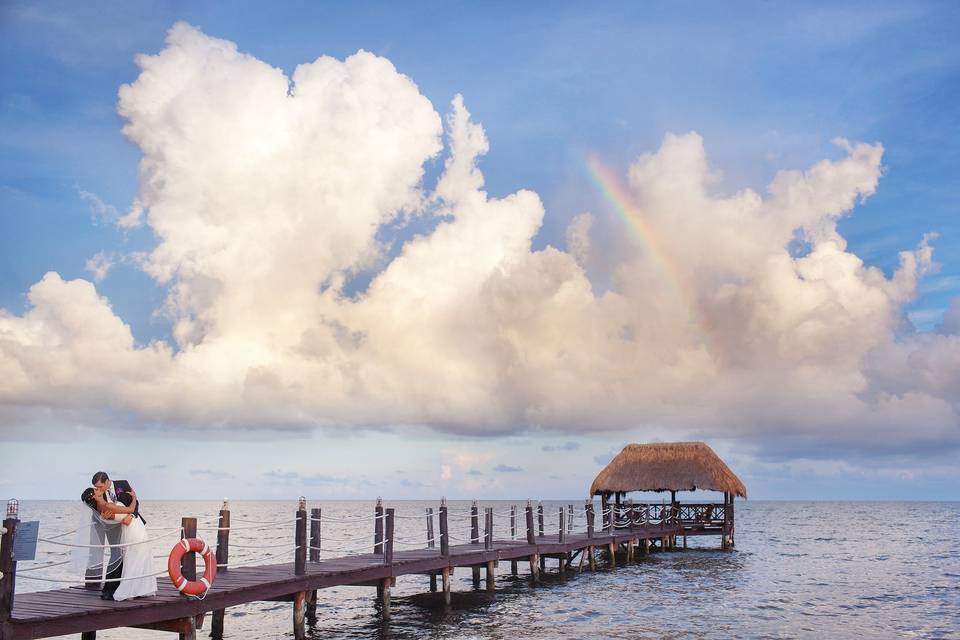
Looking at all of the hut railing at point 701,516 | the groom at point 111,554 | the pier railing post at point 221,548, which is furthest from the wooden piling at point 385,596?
the hut railing at point 701,516

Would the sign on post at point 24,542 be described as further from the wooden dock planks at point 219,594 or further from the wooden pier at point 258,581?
the wooden dock planks at point 219,594

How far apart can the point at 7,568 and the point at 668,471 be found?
3750 centimetres

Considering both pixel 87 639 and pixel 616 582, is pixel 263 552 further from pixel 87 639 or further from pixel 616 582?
pixel 87 639

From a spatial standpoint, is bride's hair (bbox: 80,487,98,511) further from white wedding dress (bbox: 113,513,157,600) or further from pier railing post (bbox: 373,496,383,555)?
pier railing post (bbox: 373,496,383,555)

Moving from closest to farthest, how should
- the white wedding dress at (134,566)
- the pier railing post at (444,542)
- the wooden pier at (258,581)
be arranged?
1. the wooden pier at (258,581)
2. the white wedding dress at (134,566)
3. the pier railing post at (444,542)

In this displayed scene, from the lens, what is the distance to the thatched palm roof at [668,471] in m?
42.9

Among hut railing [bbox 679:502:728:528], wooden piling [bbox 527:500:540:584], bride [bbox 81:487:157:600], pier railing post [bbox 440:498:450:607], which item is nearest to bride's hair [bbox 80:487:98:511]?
bride [bbox 81:487:157:600]

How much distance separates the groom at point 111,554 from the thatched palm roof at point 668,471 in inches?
1254

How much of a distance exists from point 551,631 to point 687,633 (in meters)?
3.35

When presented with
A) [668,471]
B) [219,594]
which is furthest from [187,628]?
[668,471]

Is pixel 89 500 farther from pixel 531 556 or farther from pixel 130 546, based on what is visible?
pixel 531 556

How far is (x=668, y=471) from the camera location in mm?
44156

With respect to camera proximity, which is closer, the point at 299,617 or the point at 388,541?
the point at 299,617

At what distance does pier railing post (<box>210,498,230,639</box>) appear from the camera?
A: 55.1 ft
